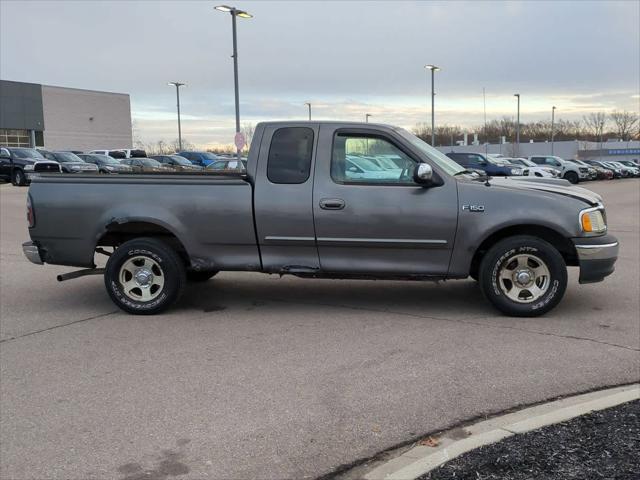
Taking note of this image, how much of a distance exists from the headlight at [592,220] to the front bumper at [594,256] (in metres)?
0.09

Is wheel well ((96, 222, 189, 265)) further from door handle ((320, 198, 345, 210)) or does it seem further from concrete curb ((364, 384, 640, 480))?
concrete curb ((364, 384, 640, 480))

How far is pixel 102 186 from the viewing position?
6258 mm

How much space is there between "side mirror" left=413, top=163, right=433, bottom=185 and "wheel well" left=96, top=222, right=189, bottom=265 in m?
2.48

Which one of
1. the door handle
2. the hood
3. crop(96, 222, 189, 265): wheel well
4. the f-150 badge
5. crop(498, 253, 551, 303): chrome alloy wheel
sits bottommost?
crop(498, 253, 551, 303): chrome alloy wheel

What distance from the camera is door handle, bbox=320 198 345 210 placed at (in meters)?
5.93

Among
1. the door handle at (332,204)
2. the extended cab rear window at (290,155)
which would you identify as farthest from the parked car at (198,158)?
the door handle at (332,204)

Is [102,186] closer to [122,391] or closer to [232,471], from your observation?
[122,391]

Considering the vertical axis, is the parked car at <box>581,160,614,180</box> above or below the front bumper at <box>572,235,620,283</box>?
above

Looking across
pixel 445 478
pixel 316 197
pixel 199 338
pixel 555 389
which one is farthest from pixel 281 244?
pixel 445 478

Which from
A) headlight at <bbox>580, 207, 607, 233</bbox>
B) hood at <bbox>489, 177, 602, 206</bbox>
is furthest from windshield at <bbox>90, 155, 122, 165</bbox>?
headlight at <bbox>580, 207, 607, 233</bbox>

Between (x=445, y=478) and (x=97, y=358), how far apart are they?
3233mm

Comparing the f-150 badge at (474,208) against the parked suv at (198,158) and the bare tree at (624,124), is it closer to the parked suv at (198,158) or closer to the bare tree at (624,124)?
the parked suv at (198,158)

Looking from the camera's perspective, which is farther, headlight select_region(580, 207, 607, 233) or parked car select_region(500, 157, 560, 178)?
parked car select_region(500, 157, 560, 178)

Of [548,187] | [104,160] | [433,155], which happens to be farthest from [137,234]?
[104,160]
